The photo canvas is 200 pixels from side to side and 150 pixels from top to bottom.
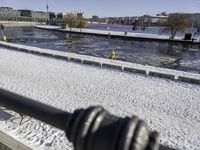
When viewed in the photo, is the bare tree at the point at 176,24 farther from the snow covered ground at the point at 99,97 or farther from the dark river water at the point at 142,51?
the snow covered ground at the point at 99,97

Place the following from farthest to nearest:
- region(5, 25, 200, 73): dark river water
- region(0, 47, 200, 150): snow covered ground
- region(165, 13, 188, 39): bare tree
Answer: region(165, 13, 188, 39): bare tree < region(5, 25, 200, 73): dark river water < region(0, 47, 200, 150): snow covered ground

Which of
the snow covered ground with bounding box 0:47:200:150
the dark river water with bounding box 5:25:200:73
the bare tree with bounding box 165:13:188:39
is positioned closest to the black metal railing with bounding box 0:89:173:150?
the snow covered ground with bounding box 0:47:200:150

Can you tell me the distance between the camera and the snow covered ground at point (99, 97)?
305 inches

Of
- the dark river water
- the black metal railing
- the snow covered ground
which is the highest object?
the black metal railing

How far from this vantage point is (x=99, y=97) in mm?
12445

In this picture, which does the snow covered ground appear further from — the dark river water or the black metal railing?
the dark river water

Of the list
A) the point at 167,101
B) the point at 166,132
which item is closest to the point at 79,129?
the point at 166,132

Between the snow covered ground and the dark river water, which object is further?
the dark river water

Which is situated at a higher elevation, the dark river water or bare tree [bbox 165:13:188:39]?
bare tree [bbox 165:13:188:39]

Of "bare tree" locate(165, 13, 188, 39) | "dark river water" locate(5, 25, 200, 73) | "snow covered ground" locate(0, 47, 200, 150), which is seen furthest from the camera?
"bare tree" locate(165, 13, 188, 39)

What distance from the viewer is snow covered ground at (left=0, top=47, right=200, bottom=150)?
7.76 m

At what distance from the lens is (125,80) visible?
16.2 m

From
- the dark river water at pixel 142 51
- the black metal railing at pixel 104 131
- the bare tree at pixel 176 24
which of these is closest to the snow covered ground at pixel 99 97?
the black metal railing at pixel 104 131

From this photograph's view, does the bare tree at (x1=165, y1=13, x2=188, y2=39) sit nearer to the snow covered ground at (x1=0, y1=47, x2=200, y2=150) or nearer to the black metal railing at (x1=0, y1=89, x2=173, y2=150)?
the snow covered ground at (x1=0, y1=47, x2=200, y2=150)
